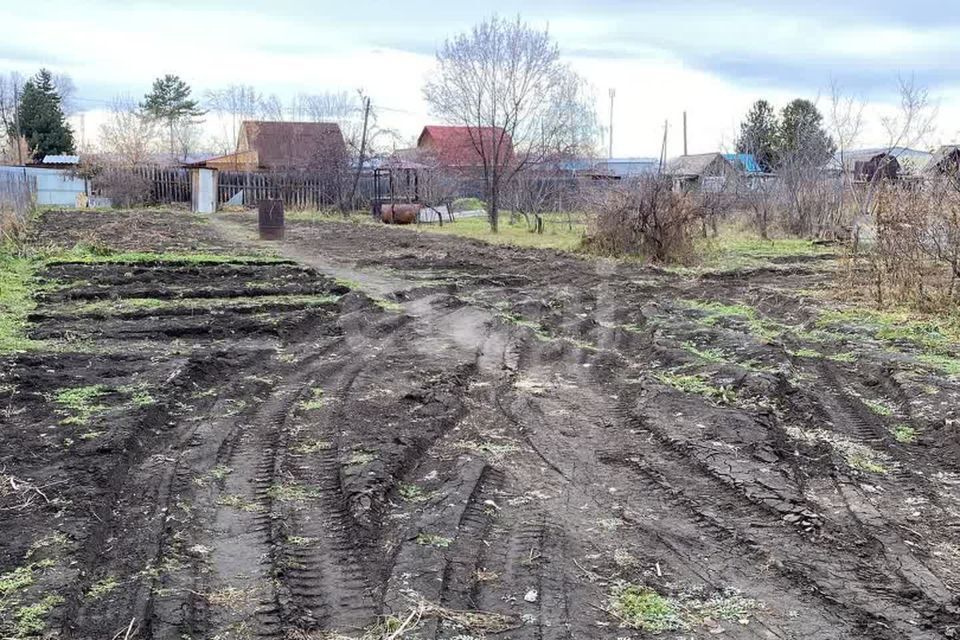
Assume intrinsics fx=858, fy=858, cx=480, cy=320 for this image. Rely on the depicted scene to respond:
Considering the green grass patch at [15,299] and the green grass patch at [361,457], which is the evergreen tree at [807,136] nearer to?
the green grass patch at [15,299]

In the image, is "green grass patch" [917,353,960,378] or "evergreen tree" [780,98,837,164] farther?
"evergreen tree" [780,98,837,164]

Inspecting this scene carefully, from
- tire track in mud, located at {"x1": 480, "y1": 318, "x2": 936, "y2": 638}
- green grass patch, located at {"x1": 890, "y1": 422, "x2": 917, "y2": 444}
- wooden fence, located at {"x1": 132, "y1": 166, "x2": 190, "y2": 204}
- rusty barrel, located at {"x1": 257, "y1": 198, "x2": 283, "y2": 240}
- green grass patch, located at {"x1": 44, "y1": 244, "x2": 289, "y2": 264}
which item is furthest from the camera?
wooden fence, located at {"x1": 132, "y1": 166, "x2": 190, "y2": 204}

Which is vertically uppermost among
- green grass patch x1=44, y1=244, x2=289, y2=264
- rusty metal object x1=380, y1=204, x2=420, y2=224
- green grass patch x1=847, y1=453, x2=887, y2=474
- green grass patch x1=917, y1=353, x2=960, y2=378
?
rusty metal object x1=380, y1=204, x2=420, y2=224

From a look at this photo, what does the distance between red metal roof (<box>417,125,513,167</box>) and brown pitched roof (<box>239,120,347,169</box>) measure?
191 inches

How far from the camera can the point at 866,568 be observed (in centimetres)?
352

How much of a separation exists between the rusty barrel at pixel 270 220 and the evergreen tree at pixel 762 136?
49.6 feet

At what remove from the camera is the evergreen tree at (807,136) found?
24766 mm

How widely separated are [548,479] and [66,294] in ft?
24.9

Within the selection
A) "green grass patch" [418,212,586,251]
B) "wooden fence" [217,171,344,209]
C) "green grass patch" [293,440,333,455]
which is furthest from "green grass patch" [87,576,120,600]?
"wooden fence" [217,171,344,209]

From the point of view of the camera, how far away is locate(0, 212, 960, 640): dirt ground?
3182 millimetres

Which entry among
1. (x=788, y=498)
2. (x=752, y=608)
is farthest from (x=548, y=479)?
(x=752, y=608)

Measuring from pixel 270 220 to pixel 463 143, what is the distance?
20004mm

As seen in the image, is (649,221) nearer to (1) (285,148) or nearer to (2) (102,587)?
(2) (102,587)

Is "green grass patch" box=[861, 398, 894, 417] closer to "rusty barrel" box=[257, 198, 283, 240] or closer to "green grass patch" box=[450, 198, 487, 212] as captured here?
"rusty barrel" box=[257, 198, 283, 240]
